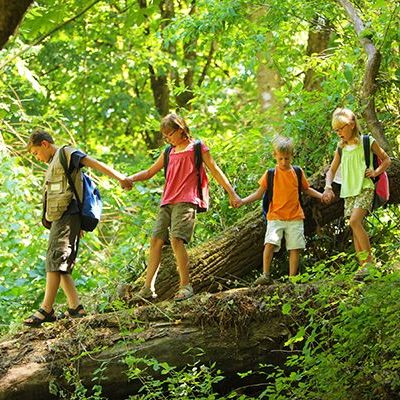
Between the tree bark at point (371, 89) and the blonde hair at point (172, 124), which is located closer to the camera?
the blonde hair at point (172, 124)

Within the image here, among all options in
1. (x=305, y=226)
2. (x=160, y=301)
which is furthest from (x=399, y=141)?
(x=160, y=301)

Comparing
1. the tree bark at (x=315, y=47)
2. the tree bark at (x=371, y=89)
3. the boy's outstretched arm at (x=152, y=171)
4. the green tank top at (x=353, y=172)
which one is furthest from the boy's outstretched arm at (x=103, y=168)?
the tree bark at (x=315, y=47)

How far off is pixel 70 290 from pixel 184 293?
976mm

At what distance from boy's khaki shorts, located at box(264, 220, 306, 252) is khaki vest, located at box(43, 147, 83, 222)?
5.34ft

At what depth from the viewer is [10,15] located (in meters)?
2.88

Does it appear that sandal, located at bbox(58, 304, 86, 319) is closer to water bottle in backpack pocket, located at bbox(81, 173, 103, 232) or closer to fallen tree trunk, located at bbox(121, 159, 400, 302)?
fallen tree trunk, located at bbox(121, 159, 400, 302)

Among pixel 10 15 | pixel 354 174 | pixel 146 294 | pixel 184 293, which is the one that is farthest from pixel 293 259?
pixel 10 15

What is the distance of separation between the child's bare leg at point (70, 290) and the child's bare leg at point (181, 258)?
91 centimetres

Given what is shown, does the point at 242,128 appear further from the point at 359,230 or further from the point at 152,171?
the point at 359,230

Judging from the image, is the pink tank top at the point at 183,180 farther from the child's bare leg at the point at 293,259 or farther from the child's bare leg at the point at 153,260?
the child's bare leg at the point at 293,259

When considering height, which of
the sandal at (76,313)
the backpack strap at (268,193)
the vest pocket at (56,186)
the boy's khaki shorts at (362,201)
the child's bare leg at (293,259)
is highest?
the vest pocket at (56,186)

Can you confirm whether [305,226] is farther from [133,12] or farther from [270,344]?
[133,12]

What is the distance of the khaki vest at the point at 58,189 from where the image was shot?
23.7 ft

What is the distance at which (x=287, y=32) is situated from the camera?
1193 cm
